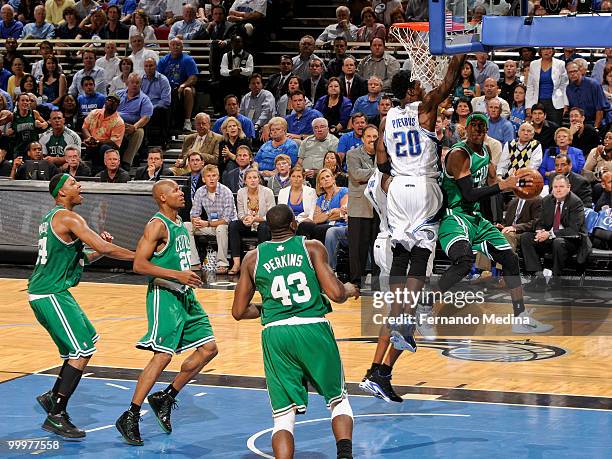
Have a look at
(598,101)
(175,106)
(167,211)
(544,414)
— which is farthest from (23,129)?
(544,414)

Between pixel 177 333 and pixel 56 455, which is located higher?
pixel 177 333

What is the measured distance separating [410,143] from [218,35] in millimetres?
11139

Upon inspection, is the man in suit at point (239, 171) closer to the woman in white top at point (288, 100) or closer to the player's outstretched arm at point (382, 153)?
the woman in white top at point (288, 100)

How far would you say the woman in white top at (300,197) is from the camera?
14.5 m

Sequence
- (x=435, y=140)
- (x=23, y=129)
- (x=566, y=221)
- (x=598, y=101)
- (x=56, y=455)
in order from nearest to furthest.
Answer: (x=56, y=455) → (x=435, y=140) → (x=566, y=221) → (x=598, y=101) → (x=23, y=129)

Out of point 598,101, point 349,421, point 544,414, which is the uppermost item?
point 598,101

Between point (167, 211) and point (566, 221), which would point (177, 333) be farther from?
point (566, 221)

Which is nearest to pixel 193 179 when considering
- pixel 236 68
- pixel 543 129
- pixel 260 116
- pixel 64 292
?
pixel 260 116

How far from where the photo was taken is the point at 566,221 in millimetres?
13492

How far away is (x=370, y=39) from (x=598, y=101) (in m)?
4.33

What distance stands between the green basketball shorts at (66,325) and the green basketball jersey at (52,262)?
0.07 m

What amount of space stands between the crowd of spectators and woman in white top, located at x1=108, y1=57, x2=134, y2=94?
2cm

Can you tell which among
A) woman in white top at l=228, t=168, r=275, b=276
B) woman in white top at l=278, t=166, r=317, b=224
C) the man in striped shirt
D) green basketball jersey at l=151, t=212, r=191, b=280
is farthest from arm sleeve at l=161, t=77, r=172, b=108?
green basketball jersey at l=151, t=212, r=191, b=280

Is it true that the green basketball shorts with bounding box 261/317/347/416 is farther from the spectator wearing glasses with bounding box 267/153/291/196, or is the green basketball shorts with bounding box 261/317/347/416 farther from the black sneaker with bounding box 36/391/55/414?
the spectator wearing glasses with bounding box 267/153/291/196
